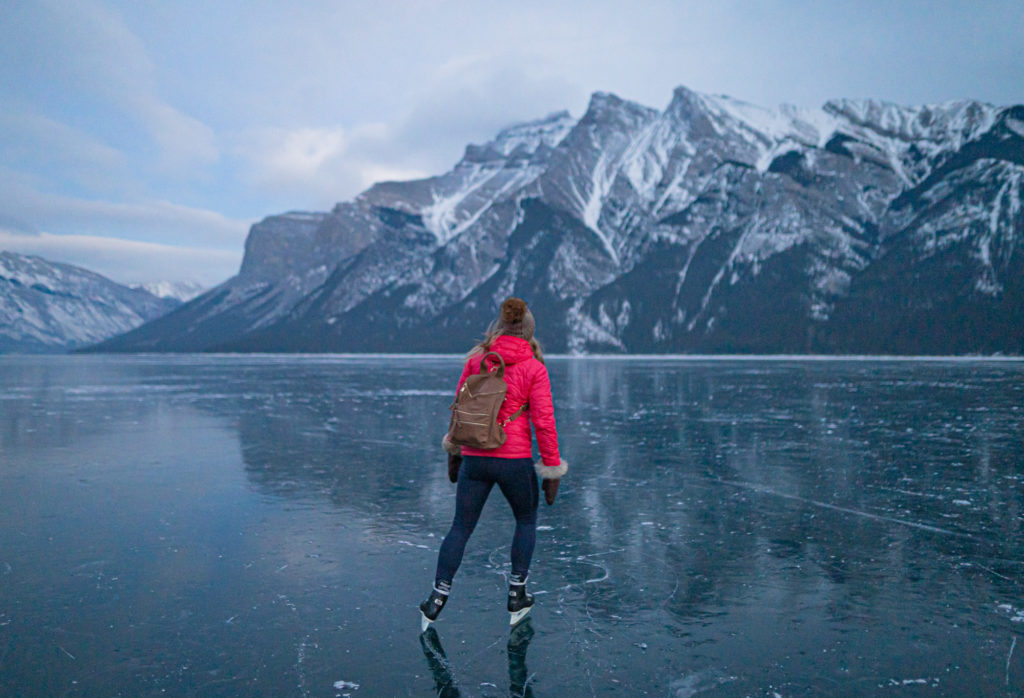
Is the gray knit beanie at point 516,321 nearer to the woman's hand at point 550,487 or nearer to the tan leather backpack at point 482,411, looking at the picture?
the tan leather backpack at point 482,411

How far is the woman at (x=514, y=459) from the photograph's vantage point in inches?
220

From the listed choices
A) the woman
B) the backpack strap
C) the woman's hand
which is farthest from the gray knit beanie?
the woman's hand

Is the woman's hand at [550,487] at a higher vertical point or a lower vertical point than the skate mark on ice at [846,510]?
higher

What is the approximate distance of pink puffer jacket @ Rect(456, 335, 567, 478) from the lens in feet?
18.3

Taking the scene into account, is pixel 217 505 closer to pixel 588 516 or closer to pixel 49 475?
pixel 49 475

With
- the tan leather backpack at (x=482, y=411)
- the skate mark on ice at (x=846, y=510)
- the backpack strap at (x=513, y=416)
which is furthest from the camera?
the skate mark on ice at (x=846, y=510)

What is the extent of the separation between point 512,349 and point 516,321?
0.28 meters

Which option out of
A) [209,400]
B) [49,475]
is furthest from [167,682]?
[209,400]

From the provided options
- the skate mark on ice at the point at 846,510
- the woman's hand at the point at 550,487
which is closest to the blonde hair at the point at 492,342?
the woman's hand at the point at 550,487

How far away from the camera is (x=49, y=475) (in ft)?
43.3

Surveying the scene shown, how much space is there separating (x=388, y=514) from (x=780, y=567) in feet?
18.8

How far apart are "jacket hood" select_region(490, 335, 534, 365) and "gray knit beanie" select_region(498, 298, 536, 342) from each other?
0.07 m

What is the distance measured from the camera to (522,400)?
18.5ft

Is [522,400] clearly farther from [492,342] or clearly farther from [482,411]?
[492,342]
